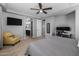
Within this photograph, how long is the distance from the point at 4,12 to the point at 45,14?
2.38 ft

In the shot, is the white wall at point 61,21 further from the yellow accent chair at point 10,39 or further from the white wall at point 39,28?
the yellow accent chair at point 10,39

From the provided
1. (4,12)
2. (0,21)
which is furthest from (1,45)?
(4,12)

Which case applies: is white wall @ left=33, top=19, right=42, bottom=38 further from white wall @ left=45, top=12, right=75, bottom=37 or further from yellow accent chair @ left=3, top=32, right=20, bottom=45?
yellow accent chair @ left=3, top=32, right=20, bottom=45

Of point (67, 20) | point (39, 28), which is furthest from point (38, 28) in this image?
point (67, 20)

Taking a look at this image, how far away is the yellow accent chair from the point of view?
1441mm

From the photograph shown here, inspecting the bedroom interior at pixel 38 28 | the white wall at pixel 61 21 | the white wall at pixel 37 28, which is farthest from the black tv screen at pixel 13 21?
the white wall at pixel 61 21

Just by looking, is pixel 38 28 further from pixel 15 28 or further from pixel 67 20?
pixel 67 20

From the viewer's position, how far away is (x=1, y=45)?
1459 mm

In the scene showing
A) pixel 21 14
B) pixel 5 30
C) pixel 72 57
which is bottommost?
pixel 72 57

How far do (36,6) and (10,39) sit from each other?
802 mm

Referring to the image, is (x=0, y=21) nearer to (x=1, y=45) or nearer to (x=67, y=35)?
(x=1, y=45)

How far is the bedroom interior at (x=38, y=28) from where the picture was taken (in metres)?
1.30

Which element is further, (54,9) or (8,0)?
(54,9)

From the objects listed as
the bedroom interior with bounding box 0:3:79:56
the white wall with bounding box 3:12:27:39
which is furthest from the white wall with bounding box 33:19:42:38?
the white wall with bounding box 3:12:27:39
